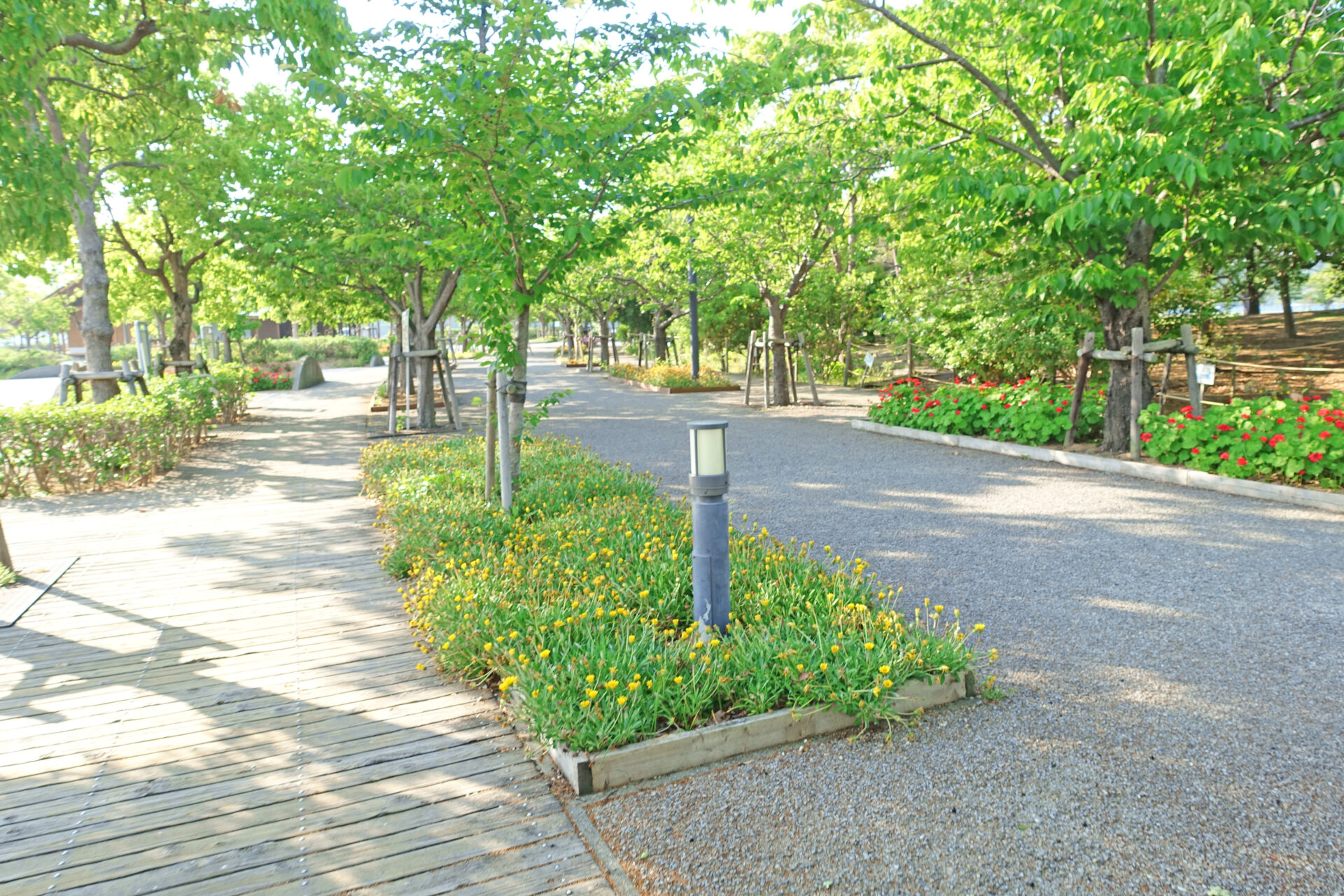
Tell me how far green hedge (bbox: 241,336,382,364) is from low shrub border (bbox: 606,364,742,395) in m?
19.2

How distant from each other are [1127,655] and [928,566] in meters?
1.61

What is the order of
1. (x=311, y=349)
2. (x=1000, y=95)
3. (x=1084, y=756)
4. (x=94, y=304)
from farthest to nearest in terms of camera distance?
(x=311, y=349) → (x=94, y=304) → (x=1000, y=95) → (x=1084, y=756)

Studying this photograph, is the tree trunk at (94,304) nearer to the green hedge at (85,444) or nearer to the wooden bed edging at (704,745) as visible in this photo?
the green hedge at (85,444)

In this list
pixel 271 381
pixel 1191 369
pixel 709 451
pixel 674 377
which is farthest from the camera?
pixel 271 381

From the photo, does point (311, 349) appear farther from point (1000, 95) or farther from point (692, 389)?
point (1000, 95)

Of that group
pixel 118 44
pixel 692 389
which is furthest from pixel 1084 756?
pixel 692 389

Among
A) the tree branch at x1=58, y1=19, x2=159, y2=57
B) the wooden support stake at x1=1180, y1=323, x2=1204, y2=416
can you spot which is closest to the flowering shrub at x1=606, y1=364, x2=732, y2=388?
the wooden support stake at x1=1180, y1=323, x2=1204, y2=416

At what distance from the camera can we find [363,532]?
685 cm

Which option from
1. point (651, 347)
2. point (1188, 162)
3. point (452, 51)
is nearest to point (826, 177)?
point (1188, 162)

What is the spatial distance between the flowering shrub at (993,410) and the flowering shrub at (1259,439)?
1265 mm

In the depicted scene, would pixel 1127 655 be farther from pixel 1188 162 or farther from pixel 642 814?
pixel 1188 162

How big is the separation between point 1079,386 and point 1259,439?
87.1 inches

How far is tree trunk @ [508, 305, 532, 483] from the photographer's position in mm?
6512

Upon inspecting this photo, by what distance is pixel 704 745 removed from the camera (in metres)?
3.08
